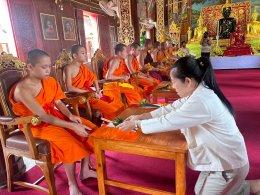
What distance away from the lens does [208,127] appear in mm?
1126

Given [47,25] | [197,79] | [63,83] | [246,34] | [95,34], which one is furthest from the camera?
[246,34]

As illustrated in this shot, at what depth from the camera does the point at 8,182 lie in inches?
70.3

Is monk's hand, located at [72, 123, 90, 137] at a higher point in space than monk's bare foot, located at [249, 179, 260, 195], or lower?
higher

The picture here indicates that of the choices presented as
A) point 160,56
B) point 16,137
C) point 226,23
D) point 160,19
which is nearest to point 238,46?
point 226,23

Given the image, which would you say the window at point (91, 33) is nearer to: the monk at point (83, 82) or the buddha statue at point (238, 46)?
the monk at point (83, 82)

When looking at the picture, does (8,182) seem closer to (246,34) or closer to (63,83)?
(63,83)

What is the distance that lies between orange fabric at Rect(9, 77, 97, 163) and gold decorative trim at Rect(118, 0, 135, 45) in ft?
11.8

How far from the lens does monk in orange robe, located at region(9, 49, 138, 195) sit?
1529 mm

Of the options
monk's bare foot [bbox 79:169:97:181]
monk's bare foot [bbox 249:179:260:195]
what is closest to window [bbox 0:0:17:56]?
monk's bare foot [bbox 79:169:97:181]

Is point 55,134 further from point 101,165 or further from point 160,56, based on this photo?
point 160,56

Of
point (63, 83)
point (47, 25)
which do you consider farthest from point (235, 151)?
point (47, 25)

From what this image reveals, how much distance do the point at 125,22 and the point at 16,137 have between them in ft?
13.5

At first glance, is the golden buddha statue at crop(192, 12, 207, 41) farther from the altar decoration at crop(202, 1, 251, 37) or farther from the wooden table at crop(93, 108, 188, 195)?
the wooden table at crop(93, 108, 188, 195)

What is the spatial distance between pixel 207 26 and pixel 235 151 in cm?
1190
